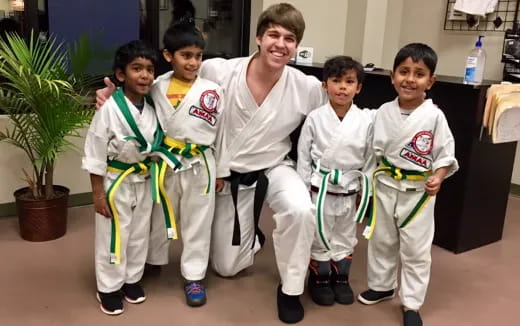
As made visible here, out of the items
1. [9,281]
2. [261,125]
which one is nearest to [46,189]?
[9,281]

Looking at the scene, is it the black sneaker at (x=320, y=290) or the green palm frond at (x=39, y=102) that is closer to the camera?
the black sneaker at (x=320, y=290)

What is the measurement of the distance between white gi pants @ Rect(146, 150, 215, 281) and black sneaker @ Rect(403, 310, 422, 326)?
0.85 meters

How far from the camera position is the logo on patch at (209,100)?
1.95m

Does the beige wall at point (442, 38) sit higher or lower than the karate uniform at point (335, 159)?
higher

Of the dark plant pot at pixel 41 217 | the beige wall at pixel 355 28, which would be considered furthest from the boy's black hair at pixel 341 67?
the beige wall at pixel 355 28

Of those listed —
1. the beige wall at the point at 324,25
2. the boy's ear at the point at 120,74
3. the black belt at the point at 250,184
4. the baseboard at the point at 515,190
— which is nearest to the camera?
the boy's ear at the point at 120,74

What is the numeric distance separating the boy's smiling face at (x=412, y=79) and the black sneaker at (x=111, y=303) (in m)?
1.38

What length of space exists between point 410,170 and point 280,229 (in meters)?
0.55

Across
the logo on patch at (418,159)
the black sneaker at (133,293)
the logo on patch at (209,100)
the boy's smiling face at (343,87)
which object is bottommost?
the black sneaker at (133,293)

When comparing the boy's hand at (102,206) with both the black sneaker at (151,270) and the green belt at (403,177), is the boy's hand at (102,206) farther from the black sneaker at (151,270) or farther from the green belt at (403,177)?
the green belt at (403,177)

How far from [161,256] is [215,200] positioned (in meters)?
0.35

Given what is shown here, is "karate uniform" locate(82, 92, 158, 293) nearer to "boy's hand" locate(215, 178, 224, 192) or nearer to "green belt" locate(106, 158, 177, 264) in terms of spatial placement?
"green belt" locate(106, 158, 177, 264)

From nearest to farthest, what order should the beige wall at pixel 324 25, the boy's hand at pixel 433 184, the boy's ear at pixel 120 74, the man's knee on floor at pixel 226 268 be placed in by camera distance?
the boy's hand at pixel 433 184 → the boy's ear at pixel 120 74 → the man's knee on floor at pixel 226 268 → the beige wall at pixel 324 25

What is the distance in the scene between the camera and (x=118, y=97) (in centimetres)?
187
